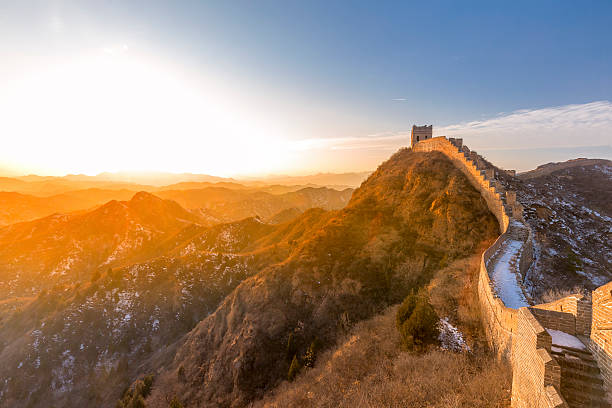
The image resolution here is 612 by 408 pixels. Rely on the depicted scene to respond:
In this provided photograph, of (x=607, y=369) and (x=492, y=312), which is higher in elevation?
(x=607, y=369)

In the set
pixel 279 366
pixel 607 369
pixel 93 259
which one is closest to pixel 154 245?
pixel 93 259

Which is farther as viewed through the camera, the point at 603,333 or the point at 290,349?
the point at 290,349

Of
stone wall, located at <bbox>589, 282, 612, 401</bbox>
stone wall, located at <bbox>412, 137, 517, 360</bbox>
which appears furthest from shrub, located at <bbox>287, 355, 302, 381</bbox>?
stone wall, located at <bbox>589, 282, 612, 401</bbox>

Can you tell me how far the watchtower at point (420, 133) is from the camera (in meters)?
45.5

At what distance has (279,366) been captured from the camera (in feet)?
82.3

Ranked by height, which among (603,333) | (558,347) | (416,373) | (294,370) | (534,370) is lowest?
(294,370)

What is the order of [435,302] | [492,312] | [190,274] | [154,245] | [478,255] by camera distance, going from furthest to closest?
[154,245] → [190,274] → [478,255] → [435,302] → [492,312]

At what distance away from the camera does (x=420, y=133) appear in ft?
151

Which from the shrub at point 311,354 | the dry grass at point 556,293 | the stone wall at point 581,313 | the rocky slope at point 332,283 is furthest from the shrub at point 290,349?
the stone wall at point 581,313

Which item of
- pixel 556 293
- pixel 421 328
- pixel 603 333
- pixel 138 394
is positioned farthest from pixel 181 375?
pixel 603 333

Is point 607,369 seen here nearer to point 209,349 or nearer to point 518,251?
point 518,251

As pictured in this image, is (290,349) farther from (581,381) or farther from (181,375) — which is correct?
(581,381)

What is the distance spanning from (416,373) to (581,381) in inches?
261

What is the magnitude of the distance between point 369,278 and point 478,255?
1105cm
